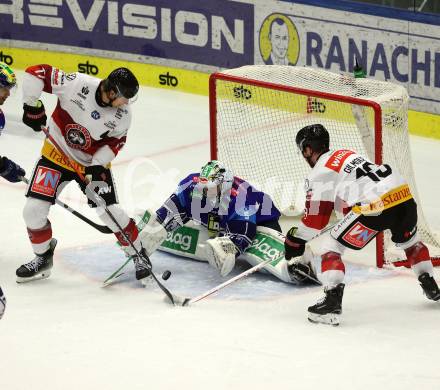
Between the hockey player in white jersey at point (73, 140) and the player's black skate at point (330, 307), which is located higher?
the hockey player in white jersey at point (73, 140)

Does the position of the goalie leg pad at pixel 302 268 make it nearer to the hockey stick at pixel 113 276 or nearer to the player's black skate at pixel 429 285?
the player's black skate at pixel 429 285

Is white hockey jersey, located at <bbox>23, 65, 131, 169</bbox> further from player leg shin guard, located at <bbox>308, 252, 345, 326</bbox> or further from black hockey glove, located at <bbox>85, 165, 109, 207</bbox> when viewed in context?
player leg shin guard, located at <bbox>308, 252, 345, 326</bbox>

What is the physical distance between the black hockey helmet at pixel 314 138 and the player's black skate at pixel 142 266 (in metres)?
1.08

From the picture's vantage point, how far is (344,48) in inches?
341

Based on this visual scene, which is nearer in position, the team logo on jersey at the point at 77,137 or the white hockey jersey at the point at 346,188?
the white hockey jersey at the point at 346,188

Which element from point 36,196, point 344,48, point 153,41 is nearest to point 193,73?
point 153,41

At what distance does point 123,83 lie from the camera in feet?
19.2

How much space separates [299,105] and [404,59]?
172 cm

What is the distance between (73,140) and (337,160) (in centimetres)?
140

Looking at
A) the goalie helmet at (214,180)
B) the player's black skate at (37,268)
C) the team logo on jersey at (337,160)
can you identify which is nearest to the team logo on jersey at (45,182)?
the player's black skate at (37,268)

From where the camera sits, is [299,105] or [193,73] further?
[193,73]

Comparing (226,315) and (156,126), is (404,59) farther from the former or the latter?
(226,315)

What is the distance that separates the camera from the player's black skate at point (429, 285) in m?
5.69

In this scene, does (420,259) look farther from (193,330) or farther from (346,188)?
(193,330)
